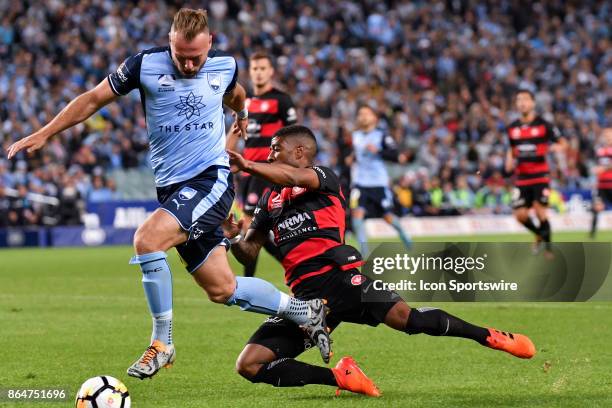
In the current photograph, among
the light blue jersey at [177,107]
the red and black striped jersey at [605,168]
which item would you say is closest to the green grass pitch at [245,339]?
the light blue jersey at [177,107]

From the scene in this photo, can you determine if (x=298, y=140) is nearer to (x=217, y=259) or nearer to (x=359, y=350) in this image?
(x=217, y=259)

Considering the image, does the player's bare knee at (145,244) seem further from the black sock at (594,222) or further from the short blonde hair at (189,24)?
the black sock at (594,222)

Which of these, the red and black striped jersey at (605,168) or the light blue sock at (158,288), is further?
the red and black striped jersey at (605,168)

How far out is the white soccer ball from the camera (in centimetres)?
584

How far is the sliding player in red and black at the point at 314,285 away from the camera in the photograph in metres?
6.73

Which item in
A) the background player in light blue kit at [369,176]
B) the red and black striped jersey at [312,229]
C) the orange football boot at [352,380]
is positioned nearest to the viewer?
the orange football boot at [352,380]

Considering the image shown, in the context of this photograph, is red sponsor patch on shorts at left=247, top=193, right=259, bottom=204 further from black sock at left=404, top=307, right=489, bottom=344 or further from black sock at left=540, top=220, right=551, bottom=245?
black sock at left=404, top=307, right=489, bottom=344

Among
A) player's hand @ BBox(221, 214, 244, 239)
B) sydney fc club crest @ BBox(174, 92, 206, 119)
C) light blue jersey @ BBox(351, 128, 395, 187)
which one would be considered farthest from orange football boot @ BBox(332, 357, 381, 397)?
light blue jersey @ BBox(351, 128, 395, 187)

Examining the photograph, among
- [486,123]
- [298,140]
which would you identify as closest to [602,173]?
[486,123]

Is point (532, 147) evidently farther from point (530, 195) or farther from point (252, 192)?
point (252, 192)

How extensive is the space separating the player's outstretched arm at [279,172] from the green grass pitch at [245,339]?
134 centimetres

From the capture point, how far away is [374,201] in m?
17.2

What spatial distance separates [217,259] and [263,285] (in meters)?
0.34

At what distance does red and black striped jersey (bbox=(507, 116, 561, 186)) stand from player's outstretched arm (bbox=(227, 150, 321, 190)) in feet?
34.7
